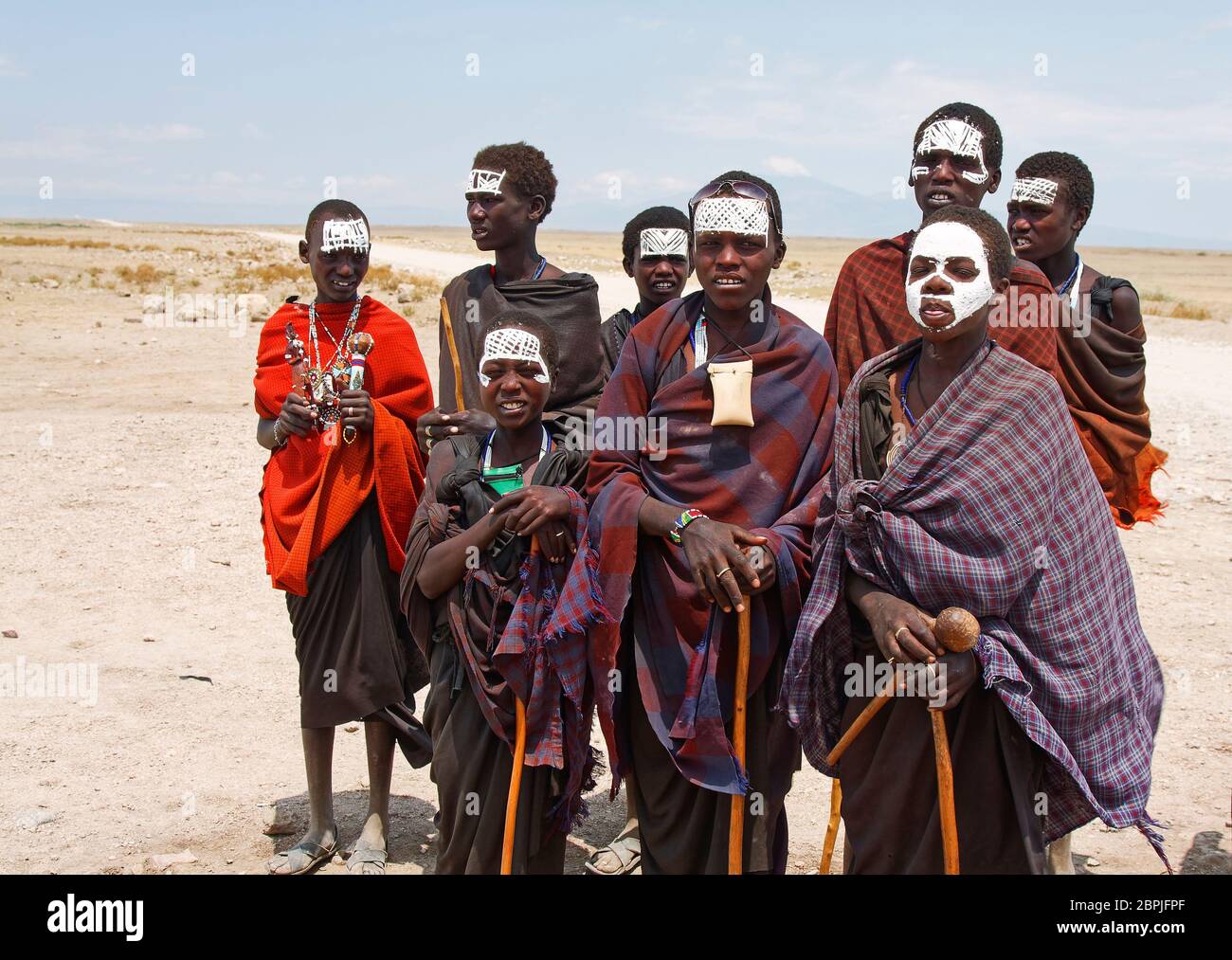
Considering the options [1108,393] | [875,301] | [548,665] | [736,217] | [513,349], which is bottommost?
[548,665]

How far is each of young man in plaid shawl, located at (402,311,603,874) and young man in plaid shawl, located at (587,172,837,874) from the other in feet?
0.57

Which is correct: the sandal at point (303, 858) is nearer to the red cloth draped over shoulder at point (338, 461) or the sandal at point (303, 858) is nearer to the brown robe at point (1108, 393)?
the red cloth draped over shoulder at point (338, 461)

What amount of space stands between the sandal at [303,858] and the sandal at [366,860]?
0.10 m

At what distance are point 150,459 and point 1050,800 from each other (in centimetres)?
968

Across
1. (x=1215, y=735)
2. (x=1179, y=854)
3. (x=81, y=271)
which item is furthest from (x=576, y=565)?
(x=81, y=271)

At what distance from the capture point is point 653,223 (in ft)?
17.1

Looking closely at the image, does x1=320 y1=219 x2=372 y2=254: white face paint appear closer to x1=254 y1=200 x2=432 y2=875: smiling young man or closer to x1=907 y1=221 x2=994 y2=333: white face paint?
x1=254 y1=200 x2=432 y2=875: smiling young man

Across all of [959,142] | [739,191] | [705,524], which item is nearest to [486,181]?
[739,191]

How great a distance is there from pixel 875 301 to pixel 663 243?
1.23 metres

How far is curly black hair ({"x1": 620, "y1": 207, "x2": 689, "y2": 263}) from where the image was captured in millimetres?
5176

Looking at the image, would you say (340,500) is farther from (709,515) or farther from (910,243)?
(910,243)

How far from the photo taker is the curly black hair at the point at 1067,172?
4.57m

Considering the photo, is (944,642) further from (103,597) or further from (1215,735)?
(103,597)

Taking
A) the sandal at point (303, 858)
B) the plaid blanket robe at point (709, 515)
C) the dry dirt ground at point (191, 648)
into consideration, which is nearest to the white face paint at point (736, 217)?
the plaid blanket robe at point (709, 515)
